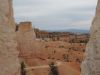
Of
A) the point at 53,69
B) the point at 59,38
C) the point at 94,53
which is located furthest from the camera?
the point at 59,38

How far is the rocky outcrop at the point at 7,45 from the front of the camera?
1028 cm

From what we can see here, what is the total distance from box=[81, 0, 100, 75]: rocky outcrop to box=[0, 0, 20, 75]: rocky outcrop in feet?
8.58

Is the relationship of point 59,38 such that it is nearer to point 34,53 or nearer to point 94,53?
point 34,53

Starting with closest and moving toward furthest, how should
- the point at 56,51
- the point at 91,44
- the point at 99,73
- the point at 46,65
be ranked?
the point at 99,73 → the point at 91,44 → the point at 46,65 → the point at 56,51

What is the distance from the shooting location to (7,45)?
1045 cm

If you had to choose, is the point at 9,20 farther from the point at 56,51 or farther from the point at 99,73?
the point at 56,51

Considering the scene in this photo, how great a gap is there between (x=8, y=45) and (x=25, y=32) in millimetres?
24946

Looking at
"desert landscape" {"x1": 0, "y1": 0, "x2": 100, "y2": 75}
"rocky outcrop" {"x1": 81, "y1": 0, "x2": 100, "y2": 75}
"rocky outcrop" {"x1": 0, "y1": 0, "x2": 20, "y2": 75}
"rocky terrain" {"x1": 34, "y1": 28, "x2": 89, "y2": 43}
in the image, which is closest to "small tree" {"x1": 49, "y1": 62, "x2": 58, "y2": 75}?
"desert landscape" {"x1": 0, "y1": 0, "x2": 100, "y2": 75}

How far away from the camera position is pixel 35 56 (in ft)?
117

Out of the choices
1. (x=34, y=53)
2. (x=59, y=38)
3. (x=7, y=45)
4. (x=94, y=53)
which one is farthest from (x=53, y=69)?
(x=59, y=38)

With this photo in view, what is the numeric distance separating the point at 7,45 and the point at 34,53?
25218mm

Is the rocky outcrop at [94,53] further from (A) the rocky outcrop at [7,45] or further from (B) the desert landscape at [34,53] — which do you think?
(A) the rocky outcrop at [7,45]

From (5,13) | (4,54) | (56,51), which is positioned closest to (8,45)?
(4,54)

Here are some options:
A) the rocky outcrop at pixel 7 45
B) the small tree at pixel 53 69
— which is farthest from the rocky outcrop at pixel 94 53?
the small tree at pixel 53 69
